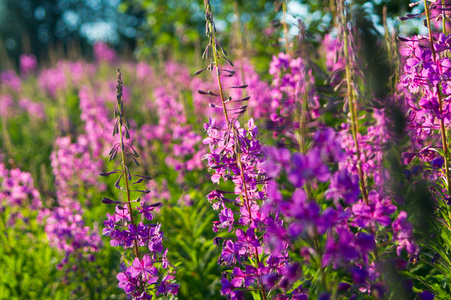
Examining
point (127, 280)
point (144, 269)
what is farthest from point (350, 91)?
point (127, 280)

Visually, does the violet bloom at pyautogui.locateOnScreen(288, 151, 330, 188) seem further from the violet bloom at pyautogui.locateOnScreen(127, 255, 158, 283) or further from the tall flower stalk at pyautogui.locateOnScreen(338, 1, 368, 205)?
the violet bloom at pyautogui.locateOnScreen(127, 255, 158, 283)

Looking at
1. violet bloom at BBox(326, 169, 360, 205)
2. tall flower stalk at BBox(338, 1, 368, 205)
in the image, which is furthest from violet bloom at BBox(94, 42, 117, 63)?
violet bloom at BBox(326, 169, 360, 205)

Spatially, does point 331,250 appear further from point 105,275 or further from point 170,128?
point 170,128

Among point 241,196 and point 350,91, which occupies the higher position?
point 350,91

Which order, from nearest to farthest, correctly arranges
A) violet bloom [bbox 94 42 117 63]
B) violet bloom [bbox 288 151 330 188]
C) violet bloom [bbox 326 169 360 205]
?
violet bloom [bbox 288 151 330 188] → violet bloom [bbox 326 169 360 205] → violet bloom [bbox 94 42 117 63]

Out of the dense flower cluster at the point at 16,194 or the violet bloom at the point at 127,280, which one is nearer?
the violet bloom at the point at 127,280

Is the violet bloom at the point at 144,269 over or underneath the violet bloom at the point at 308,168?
underneath

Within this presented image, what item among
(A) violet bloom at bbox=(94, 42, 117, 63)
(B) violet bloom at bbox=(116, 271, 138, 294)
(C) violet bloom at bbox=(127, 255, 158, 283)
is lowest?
(B) violet bloom at bbox=(116, 271, 138, 294)

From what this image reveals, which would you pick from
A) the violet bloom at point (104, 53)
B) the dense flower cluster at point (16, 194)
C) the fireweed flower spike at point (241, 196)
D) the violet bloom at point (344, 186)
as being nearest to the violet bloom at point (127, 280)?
the fireweed flower spike at point (241, 196)

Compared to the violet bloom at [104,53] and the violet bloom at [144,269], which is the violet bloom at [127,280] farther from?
the violet bloom at [104,53]

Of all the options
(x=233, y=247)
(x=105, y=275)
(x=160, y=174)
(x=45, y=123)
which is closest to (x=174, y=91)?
(x=160, y=174)

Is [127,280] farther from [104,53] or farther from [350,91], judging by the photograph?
[104,53]

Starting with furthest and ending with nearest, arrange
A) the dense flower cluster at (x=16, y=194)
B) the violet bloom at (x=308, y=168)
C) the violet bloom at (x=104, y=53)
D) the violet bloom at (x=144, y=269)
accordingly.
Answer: the violet bloom at (x=104, y=53) < the dense flower cluster at (x=16, y=194) < the violet bloom at (x=144, y=269) < the violet bloom at (x=308, y=168)

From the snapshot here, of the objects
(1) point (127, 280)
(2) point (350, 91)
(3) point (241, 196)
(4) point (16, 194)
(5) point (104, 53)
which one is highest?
(5) point (104, 53)
